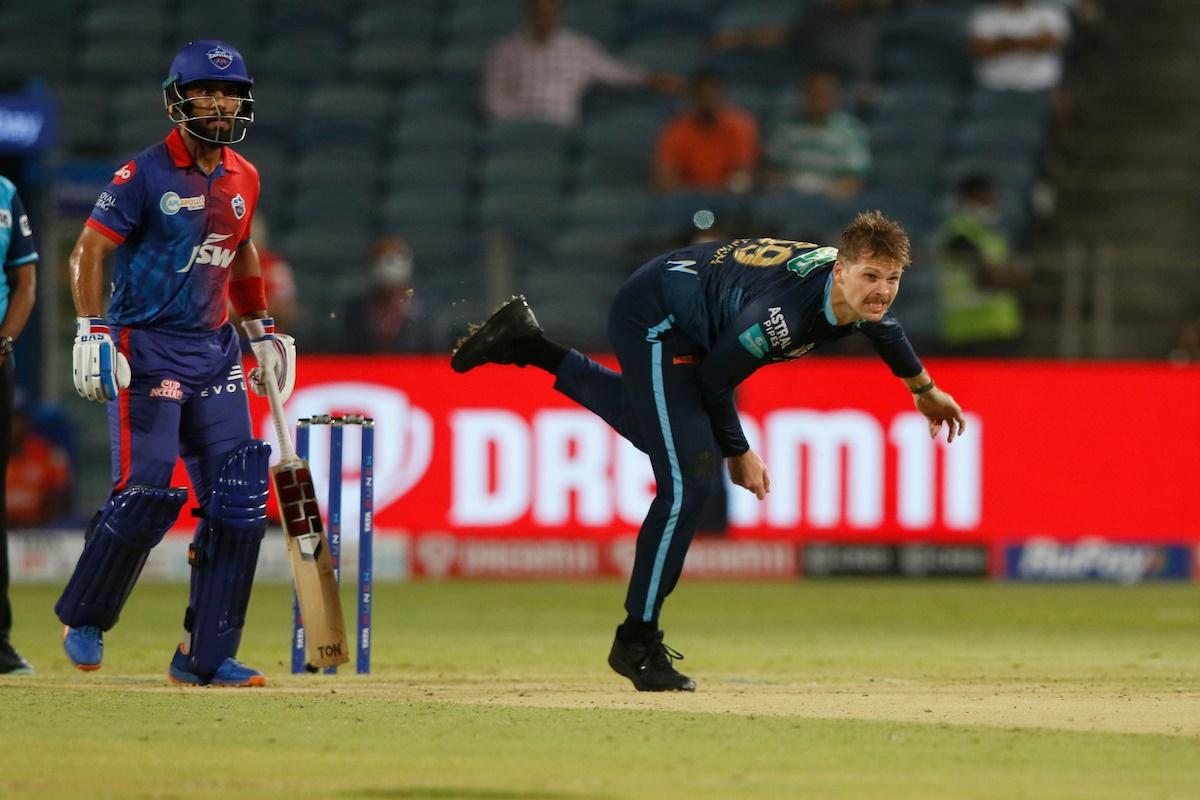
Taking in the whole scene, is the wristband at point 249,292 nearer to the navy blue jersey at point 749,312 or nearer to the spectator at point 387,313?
the navy blue jersey at point 749,312

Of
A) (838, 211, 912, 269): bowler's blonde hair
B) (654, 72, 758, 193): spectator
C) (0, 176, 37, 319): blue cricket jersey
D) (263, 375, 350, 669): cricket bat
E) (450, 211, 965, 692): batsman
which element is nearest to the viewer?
(838, 211, 912, 269): bowler's blonde hair

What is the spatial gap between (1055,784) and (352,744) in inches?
82.7

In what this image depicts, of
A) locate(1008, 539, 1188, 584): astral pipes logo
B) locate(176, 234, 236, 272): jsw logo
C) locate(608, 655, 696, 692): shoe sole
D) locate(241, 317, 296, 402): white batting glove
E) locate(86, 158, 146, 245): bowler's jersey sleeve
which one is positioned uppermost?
locate(86, 158, 146, 245): bowler's jersey sleeve

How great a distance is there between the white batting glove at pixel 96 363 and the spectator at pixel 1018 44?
11.7 metres

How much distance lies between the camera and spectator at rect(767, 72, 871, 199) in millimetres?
17000

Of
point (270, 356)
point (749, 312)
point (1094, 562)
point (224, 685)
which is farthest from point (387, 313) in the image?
point (749, 312)

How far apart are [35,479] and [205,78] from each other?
7888mm

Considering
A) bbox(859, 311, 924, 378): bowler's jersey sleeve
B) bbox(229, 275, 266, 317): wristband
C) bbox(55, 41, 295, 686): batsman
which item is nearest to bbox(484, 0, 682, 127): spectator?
bbox(229, 275, 266, 317): wristband

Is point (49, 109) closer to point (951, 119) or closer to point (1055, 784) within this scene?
point (951, 119)

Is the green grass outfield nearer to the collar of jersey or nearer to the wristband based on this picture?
the wristband

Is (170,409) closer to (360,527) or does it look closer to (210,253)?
(210,253)

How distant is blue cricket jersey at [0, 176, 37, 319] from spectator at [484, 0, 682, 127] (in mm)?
9933

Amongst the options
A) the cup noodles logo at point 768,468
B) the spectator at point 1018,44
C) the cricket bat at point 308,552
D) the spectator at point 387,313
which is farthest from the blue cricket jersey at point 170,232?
the spectator at point 1018,44

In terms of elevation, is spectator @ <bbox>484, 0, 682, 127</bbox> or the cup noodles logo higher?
spectator @ <bbox>484, 0, 682, 127</bbox>
